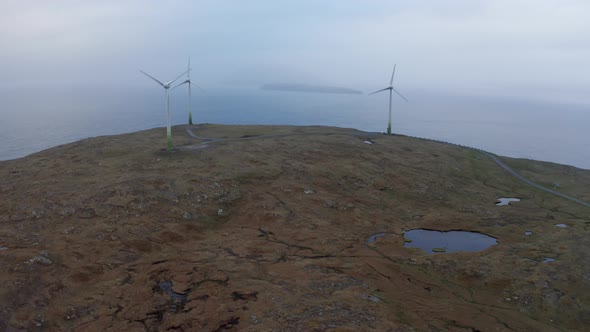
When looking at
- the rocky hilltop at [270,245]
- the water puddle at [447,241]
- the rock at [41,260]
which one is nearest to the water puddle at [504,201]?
the rocky hilltop at [270,245]

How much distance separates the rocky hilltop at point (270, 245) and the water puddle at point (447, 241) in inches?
54.9

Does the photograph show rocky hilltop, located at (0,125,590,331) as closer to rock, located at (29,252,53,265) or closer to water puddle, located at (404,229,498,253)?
rock, located at (29,252,53,265)

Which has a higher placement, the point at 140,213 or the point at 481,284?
the point at 140,213

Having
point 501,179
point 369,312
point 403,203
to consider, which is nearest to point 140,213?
point 369,312

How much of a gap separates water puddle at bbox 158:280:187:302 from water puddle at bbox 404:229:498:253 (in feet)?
84.6

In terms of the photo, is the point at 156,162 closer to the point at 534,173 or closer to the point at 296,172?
the point at 296,172

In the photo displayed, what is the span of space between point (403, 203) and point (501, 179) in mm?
30765

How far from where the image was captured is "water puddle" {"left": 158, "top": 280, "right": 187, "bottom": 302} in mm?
29203

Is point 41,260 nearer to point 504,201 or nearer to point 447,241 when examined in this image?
point 447,241

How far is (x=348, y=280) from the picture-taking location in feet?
107

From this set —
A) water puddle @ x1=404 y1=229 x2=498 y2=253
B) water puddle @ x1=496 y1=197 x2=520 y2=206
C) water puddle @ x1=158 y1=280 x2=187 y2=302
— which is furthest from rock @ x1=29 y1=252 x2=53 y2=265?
water puddle @ x1=496 y1=197 x2=520 y2=206

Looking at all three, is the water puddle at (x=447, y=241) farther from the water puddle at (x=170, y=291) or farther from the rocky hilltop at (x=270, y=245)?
the water puddle at (x=170, y=291)

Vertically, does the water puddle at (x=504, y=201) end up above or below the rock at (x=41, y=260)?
below

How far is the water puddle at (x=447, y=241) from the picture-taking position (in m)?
43.8
